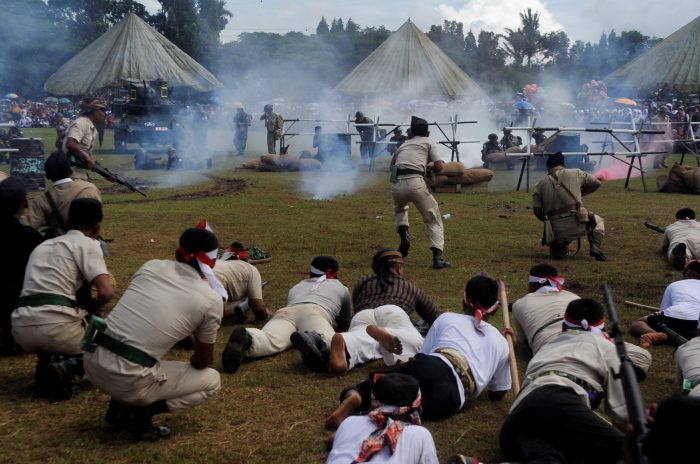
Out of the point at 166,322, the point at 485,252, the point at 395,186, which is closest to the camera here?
the point at 166,322

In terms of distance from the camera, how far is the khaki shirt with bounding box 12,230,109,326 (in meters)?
5.32

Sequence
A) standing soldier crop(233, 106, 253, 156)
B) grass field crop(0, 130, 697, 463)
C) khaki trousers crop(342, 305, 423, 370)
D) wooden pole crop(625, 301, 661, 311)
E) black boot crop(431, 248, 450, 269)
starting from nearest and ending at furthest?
grass field crop(0, 130, 697, 463) → khaki trousers crop(342, 305, 423, 370) → wooden pole crop(625, 301, 661, 311) → black boot crop(431, 248, 450, 269) → standing soldier crop(233, 106, 253, 156)

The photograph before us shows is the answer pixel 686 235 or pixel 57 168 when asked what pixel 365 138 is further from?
pixel 57 168

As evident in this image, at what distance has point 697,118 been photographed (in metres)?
Answer: 28.2

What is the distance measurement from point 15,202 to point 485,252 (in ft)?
22.2

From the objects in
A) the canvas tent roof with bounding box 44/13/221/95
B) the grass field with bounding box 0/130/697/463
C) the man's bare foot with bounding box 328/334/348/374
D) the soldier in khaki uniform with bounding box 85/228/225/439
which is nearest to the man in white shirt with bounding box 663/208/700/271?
the grass field with bounding box 0/130/697/463

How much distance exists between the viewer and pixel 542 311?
6285mm

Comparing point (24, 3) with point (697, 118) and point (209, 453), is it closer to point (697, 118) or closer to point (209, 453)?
point (697, 118)

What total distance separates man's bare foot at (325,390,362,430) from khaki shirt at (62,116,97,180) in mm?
6187

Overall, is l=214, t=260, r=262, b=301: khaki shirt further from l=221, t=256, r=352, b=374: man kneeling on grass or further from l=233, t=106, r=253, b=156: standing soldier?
l=233, t=106, r=253, b=156: standing soldier

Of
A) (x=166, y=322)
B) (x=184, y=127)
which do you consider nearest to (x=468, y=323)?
(x=166, y=322)

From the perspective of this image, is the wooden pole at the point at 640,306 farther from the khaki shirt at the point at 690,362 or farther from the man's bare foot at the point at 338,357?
the man's bare foot at the point at 338,357

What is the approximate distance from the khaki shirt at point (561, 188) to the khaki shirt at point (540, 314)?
4255 millimetres

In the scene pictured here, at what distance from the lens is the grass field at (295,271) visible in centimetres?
482
